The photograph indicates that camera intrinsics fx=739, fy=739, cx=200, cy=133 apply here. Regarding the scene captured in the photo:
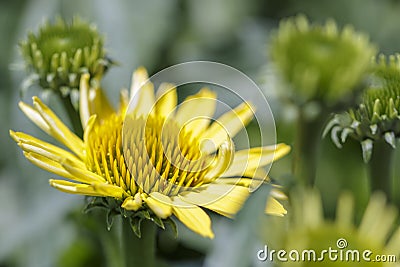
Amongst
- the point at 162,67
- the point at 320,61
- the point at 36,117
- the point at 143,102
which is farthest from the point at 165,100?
the point at 162,67

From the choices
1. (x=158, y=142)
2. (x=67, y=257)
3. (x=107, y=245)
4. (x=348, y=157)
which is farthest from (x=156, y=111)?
(x=348, y=157)

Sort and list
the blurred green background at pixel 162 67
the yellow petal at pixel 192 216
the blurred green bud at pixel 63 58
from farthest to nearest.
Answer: the blurred green background at pixel 162 67 < the blurred green bud at pixel 63 58 < the yellow petal at pixel 192 216

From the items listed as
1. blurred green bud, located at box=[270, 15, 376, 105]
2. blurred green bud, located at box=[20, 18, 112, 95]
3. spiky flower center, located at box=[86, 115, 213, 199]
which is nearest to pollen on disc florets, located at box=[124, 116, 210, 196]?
spiky flower center, located at box=[86, 115, 213, 199]

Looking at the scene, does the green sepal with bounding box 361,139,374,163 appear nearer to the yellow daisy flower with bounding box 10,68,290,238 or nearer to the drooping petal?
the yellow daisy flower with bounding box 10,68,290,238

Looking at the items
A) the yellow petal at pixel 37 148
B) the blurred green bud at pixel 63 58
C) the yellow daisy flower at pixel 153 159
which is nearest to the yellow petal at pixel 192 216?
the yellow daisy flower at pixel 153 159

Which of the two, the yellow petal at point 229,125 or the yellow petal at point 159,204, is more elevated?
the yellow petal at point 229,125

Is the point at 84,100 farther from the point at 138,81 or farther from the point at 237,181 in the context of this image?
the point at 237,181

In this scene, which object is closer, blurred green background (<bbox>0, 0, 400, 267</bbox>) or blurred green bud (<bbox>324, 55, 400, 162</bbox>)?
blurred green bud (<bbox>324, 55, 400, 162</bbox>)

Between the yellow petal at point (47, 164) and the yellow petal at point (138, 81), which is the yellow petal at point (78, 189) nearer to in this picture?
the yellow petal at point (47, 164)
